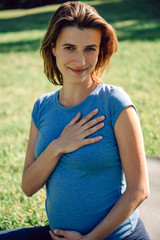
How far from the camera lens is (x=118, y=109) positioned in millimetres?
1652

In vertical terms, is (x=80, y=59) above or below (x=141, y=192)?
above

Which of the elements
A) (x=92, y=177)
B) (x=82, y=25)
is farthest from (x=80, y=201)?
(x=82, y=25)

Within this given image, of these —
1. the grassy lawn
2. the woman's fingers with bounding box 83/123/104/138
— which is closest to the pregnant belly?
the woman's fingers with bounding box 83/123/104/138

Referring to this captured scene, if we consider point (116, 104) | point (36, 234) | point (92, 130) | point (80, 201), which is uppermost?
point (116, 104)

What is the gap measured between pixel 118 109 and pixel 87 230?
2.48 feet

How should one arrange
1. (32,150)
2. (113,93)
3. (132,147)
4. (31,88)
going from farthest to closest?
(31,88) < (32,150) < (113,93) < (132,147)

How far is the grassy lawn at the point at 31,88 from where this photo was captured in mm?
3172

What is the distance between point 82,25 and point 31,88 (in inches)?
213

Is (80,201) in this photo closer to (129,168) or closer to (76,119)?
(129,168)

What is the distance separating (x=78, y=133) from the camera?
177 centimetres

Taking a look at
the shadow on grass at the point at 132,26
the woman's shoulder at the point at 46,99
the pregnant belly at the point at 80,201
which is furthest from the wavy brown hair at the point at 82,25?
the shadow on grass at the point at 132,26

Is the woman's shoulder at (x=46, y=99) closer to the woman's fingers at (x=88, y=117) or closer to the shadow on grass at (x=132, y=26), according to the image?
the woman's fingers at (x=88, y=117)

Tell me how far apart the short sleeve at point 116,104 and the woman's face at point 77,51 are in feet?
0.86

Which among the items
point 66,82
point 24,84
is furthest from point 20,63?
point 66,82
